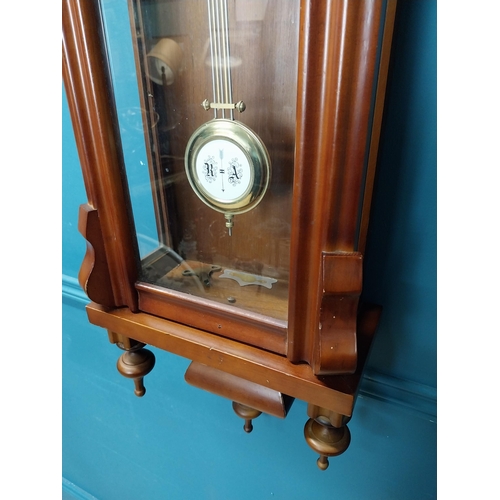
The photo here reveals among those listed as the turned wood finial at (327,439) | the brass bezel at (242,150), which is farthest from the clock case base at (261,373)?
the brass bezel at (242,150)

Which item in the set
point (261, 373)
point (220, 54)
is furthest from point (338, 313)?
point (220, 54)

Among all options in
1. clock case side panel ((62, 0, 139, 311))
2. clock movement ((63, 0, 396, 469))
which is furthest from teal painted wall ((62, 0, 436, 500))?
clock case side panel ((62, 0, 139, 311))

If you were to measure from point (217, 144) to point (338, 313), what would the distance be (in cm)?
21

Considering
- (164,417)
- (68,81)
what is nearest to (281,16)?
(68,81)

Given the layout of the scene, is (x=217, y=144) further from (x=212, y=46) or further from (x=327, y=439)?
(x=327, y=439)

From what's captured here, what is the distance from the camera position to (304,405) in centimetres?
61

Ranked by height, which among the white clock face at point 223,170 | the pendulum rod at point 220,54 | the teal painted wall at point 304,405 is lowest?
the teal painted wall at point 304,405

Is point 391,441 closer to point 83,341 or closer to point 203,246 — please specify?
point 203,246

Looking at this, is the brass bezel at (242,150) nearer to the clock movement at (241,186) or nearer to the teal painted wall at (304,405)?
the clock movement at (241,186)

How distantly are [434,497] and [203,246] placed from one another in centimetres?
48

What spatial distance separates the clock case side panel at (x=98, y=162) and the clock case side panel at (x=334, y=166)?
0.21 m

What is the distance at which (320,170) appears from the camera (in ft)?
1.03

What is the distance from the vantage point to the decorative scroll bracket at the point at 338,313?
1.07ft

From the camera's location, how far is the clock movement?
303 mm
